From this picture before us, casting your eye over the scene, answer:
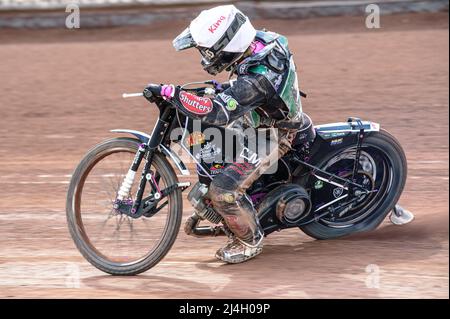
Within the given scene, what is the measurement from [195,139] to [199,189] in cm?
39

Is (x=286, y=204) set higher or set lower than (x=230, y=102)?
lower

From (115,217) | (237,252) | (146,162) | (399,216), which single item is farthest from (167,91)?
(399,216)

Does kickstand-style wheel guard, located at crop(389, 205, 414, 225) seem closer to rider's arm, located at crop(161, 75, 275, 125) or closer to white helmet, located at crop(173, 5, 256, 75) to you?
rider's arm, located at crop(161, 75, 275, 125)

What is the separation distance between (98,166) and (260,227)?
1.32m

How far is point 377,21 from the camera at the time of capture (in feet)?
48.6

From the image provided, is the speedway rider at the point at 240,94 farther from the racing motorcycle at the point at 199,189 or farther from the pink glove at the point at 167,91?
the racing motorcycle at the point at 199,189

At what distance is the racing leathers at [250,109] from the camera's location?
584cm

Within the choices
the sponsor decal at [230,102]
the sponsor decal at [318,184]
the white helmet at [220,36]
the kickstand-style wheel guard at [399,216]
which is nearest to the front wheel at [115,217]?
the sponsor decal at [230,102]

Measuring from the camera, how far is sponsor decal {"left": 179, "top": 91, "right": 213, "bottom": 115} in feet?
19.1

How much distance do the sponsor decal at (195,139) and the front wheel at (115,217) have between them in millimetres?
228

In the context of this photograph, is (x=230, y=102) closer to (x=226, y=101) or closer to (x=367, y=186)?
(x=226, y=101)

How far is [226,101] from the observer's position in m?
5.84

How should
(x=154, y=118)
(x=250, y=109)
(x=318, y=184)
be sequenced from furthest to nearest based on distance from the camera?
(x=154, y=118) < (x=318, y=184) < (x=250, y=109)

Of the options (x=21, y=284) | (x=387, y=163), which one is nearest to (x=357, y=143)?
(x=387, y=163)
